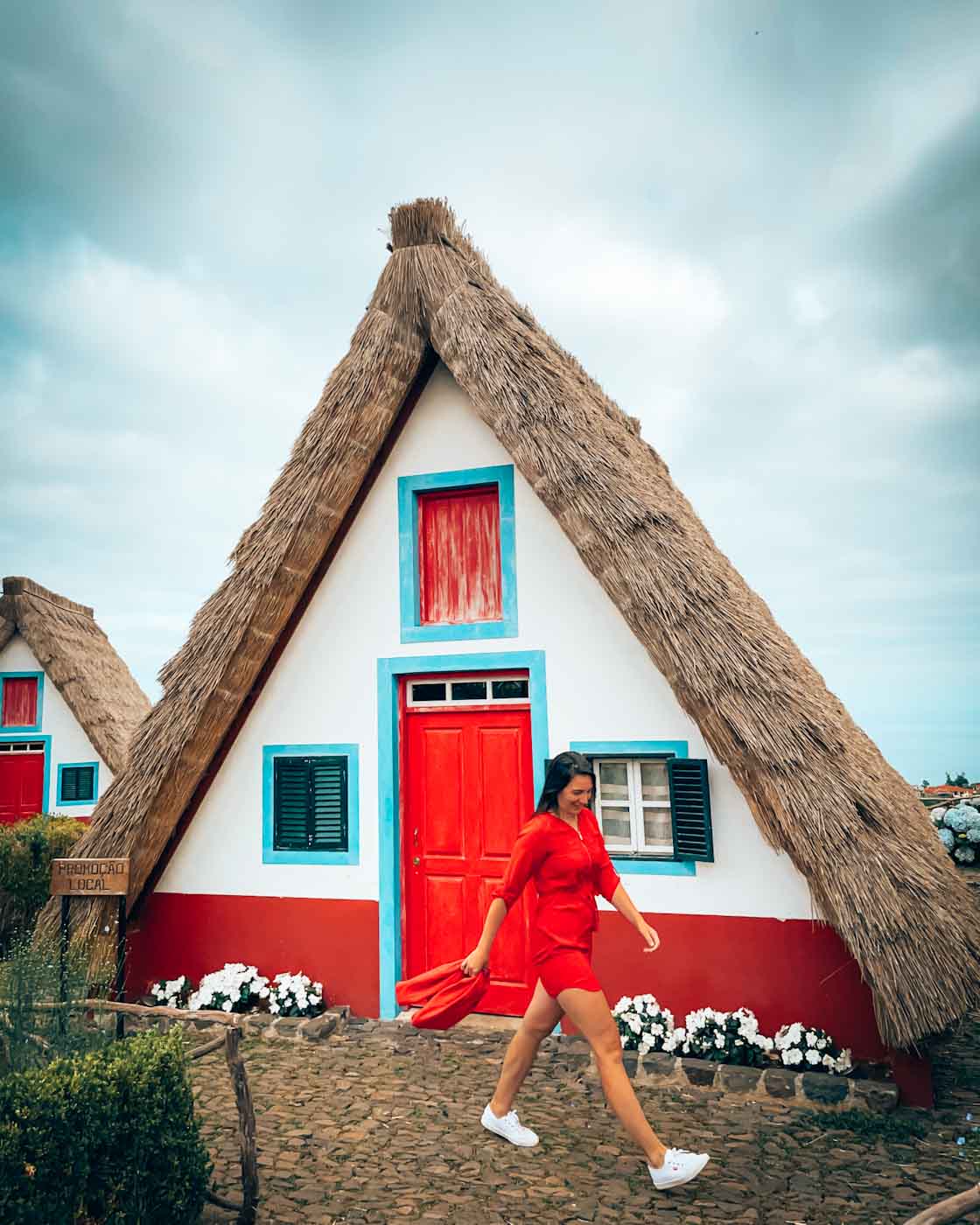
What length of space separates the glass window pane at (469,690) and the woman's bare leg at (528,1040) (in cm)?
266

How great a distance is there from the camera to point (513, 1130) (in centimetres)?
418

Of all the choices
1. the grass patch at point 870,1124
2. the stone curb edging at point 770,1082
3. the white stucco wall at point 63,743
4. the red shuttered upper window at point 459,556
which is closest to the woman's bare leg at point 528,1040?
the stone curb edging at point 770,1082

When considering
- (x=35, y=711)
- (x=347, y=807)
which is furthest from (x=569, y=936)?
(x=35, y=711)

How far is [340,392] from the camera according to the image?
257 inches

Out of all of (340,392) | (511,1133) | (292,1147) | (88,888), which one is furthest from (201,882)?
(340,392)

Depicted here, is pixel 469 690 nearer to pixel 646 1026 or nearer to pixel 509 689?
pixel 509 689

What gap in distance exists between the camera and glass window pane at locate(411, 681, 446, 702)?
656 centimetres

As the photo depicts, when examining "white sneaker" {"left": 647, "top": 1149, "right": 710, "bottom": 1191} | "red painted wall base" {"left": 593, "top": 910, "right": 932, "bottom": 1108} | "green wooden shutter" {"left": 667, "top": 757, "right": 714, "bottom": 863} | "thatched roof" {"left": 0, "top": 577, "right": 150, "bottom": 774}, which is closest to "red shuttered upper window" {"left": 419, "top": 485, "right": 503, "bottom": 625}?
"green wooden shutter" {"left": 667, "top": 757, "right": 714, "bottom": 863}

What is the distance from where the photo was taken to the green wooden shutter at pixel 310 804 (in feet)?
21.3

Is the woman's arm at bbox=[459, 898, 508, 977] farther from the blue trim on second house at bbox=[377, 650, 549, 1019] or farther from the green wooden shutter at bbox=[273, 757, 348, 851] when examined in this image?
the green wooden shutter at bbox=[273, 757, 348, 851]

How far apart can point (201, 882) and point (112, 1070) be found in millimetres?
3851

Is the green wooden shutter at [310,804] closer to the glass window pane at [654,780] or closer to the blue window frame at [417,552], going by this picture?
the blue window frame at [417,552]

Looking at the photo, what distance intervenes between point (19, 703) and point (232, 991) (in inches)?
449

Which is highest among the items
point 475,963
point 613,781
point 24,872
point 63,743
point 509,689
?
point 509,689
